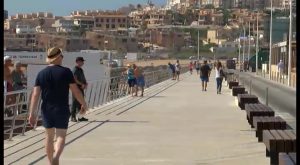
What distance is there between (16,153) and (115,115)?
7758 millimetres

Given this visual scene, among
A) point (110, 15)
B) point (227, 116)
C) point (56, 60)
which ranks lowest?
point (227, 116)

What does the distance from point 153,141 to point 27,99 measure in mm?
3836

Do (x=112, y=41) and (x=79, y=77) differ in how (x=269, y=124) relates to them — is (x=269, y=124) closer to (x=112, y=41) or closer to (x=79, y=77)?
(x=79, y=77)

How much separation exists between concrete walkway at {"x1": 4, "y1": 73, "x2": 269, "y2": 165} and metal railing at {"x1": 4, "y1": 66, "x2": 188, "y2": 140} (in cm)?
36

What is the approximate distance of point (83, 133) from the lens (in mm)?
13211

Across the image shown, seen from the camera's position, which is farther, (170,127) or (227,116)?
(227,116)

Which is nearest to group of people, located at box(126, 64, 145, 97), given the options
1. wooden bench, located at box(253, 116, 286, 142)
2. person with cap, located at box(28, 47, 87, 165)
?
wooden bench, located at box(253, 116, 286, 142)

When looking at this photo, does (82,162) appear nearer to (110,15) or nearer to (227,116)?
(227,116)

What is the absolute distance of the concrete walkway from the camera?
9695 mm

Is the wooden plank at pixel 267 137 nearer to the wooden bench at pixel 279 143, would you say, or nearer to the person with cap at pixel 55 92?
the wooden bench at pixel 279 143

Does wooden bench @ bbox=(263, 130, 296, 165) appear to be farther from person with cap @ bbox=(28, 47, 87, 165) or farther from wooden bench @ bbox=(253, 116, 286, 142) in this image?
person with cap @ bbox=(28, 47, 87, 165)

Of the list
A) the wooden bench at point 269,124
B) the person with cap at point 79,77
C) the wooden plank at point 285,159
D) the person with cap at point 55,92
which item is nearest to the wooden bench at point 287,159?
the wooden plank at point 285,159

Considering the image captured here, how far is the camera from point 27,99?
14.6 meters

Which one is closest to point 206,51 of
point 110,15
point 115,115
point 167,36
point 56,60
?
point 167,36
